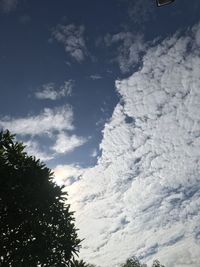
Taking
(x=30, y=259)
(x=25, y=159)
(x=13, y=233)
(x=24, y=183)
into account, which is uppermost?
(x=25, y=159)

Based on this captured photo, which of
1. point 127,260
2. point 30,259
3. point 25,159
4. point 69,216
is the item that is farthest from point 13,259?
point 127,260

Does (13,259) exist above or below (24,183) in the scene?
below

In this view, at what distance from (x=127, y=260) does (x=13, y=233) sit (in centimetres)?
8544

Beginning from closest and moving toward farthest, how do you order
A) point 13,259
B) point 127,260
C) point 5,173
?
point 13,259
point 5,173
point 127,260

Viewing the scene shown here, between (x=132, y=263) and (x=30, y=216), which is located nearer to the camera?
(x=30, y=216)

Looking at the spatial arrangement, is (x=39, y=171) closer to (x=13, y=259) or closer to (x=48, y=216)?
(x=48, y=216)

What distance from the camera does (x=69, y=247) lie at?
3114 cm

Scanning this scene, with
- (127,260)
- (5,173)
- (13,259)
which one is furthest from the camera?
(127,260)

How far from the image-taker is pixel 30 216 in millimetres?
30500

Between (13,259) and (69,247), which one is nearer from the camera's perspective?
(13,259)

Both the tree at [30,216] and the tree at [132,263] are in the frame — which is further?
the tree at [132,263]

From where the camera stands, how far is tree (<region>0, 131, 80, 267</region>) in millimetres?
29578

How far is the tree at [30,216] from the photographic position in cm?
2958

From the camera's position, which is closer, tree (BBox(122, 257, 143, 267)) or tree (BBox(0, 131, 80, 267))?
tree (BBox(0, 131, 80, 267))
